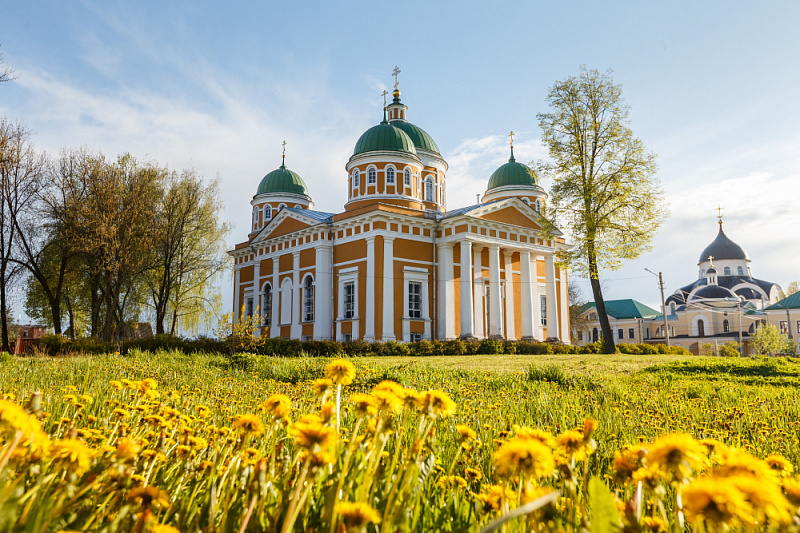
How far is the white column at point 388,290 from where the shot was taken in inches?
945

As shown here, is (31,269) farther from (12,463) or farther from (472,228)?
(12,463)

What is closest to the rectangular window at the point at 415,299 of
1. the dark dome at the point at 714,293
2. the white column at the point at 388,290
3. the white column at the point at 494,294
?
the white column at the point at 388,290

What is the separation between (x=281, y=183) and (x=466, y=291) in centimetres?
1727

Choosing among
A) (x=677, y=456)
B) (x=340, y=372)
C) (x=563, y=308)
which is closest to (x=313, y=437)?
(x=340, y=372)

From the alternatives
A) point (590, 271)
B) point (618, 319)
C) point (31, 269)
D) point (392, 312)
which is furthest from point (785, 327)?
point (31, 269)

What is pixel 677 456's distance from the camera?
3.92 feet

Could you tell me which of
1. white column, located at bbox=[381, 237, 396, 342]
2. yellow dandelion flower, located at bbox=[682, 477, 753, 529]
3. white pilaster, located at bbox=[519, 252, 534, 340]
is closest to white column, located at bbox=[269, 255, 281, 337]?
white column, located at bbox=[381, 237, 396, 342]

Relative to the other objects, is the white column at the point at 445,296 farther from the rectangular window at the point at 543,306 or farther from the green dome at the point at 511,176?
the green dome at the point at 511,176

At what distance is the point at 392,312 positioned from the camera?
79.7ft

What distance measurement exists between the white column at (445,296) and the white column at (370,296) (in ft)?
11.0

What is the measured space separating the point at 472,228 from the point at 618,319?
45082mm

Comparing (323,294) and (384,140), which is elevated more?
(384,140)

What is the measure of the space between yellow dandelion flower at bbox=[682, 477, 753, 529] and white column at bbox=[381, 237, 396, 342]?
2292cm

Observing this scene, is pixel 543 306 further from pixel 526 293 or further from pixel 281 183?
pixel 281 183
